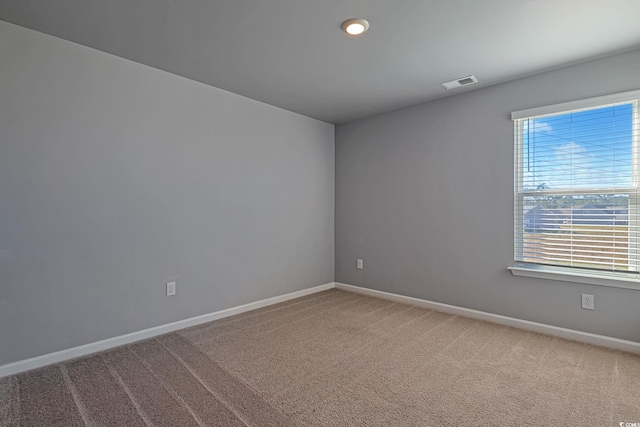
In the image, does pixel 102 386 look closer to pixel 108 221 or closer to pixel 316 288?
pixel 108 221

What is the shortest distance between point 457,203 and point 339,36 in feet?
6.89

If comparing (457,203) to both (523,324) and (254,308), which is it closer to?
(523,324)

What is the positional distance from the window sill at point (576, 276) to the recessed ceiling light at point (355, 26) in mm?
2509

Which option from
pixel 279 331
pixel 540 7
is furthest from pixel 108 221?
pixel 540 7

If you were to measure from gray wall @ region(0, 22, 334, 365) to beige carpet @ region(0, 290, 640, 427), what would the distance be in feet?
1.33

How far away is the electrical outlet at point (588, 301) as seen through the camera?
2672mm

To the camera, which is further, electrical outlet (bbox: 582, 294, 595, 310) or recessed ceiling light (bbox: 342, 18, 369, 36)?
electrical outlet (bbox: 582, 294, 595, 310)

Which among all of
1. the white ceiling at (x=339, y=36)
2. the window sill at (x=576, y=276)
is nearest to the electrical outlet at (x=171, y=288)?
the white ceiling at (x=339, y=36)

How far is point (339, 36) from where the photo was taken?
231cm

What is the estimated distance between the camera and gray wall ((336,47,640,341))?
2711mm

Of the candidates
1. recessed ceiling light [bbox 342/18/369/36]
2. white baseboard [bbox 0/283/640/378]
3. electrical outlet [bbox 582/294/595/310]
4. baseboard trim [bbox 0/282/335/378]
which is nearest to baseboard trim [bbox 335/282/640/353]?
white baseboard [bbox 0/283/640/378]

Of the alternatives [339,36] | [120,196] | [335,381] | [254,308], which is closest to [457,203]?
[339,36]

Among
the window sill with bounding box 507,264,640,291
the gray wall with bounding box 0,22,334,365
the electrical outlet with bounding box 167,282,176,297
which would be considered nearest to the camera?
the gray wall with bounding box 0,22,334,365

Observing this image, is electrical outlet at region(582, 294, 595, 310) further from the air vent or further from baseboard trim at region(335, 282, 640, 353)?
the air vent
